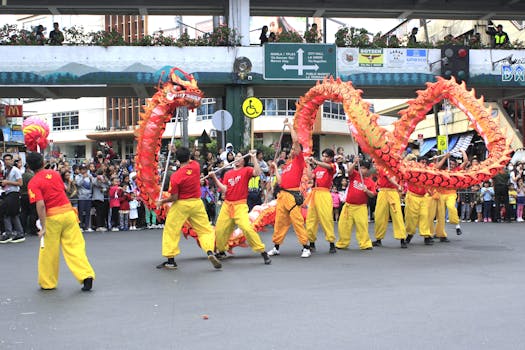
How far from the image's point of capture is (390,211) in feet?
40.0

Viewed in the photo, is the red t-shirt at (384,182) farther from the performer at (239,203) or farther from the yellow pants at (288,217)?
the performer at (239,203)

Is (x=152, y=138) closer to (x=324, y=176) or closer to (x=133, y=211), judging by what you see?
(x=324, y=176)

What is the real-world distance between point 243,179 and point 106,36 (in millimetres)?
13500

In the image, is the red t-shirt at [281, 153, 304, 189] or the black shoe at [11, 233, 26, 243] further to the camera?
the black shoe at [11, 233, 26, 243]

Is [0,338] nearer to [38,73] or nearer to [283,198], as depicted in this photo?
[283,198]

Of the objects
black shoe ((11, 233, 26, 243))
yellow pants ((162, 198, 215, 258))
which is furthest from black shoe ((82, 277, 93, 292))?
black shoe ((11, 233, 26, 243))

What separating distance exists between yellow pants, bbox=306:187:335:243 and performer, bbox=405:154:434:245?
215 centimetres

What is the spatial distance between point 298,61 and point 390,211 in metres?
10.6

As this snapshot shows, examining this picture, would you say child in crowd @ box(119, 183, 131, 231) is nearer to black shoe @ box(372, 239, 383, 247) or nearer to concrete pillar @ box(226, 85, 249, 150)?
concrete pillar @ box(226, 85, 249, 150)

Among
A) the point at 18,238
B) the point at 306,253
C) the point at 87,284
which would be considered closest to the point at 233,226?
the point at 306,253

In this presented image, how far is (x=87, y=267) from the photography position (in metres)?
7.73

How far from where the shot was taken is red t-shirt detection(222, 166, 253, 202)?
983cm

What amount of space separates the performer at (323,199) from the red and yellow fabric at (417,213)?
2086 millimetres

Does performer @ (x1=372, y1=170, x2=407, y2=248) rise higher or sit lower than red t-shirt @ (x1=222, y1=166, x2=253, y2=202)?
lower
